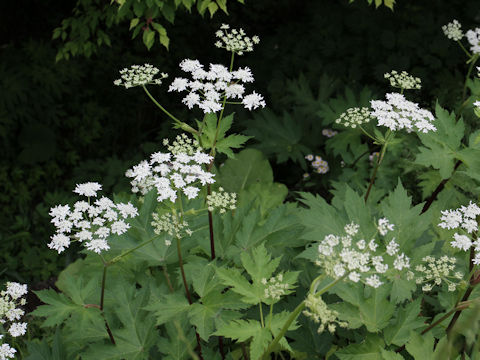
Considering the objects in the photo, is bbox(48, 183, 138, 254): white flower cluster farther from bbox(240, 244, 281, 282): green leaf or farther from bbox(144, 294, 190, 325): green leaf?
bbox(240, 244, 281, 282): green leaf

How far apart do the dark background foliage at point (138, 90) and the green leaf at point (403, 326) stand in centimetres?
270

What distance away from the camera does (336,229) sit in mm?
2980

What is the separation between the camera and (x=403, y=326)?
2559 millimetres

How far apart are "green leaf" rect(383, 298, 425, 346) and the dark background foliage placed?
106 inches

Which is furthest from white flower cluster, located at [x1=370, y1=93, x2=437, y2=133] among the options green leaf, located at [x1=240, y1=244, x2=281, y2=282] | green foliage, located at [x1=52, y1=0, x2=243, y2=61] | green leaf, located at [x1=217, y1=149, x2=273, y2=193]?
green leaf, located at [x1=217, y1=149, x2=273, y2=193]

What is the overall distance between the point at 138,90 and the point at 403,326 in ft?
16.8

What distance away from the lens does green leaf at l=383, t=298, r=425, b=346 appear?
252 centimetres

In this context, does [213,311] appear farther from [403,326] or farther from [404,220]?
[404,220]

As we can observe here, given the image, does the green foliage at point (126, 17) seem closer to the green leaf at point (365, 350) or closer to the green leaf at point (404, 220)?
the green leaf at point (404, 220)

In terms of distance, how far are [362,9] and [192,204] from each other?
12.6 feet

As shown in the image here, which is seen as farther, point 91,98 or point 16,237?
point 91,98

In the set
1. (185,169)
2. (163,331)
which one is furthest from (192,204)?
(163,331)

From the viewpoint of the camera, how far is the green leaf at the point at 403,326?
252 centimetres

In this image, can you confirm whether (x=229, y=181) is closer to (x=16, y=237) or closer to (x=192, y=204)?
(x=192, y=204)
